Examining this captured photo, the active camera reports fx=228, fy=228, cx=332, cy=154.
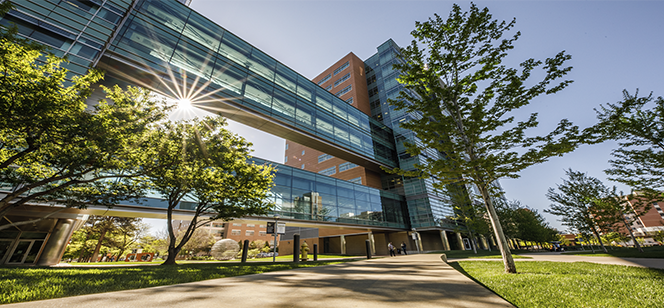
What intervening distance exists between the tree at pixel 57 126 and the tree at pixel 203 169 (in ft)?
3.34

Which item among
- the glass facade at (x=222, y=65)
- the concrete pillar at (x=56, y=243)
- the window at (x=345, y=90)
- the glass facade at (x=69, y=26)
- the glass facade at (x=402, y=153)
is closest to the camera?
the glass facade at (x=69, y=26)

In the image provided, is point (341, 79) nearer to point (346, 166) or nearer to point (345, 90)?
point (345, 90)

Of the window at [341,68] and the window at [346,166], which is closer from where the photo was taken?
the window at [346,166]

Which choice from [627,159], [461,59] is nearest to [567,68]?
[461,59]

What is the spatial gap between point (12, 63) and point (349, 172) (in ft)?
109

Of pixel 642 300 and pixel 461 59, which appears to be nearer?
pixel 642 300

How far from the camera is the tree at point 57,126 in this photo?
7.49 metres

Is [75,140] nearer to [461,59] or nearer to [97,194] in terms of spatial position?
[97,194]

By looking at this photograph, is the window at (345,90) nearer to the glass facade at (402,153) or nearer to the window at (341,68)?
the glass facade at (402,153)

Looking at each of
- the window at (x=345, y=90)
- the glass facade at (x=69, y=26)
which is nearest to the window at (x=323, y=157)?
the window at (x=345, y=90)

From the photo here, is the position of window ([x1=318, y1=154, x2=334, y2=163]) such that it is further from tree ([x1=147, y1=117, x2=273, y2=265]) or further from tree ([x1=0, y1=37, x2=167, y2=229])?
tree ([x1=0, y1=37, x2=167, y2=229])

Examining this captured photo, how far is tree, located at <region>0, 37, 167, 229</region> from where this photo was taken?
749 centimetres

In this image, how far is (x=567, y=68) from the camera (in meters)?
7.52

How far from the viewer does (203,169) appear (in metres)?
13.3
